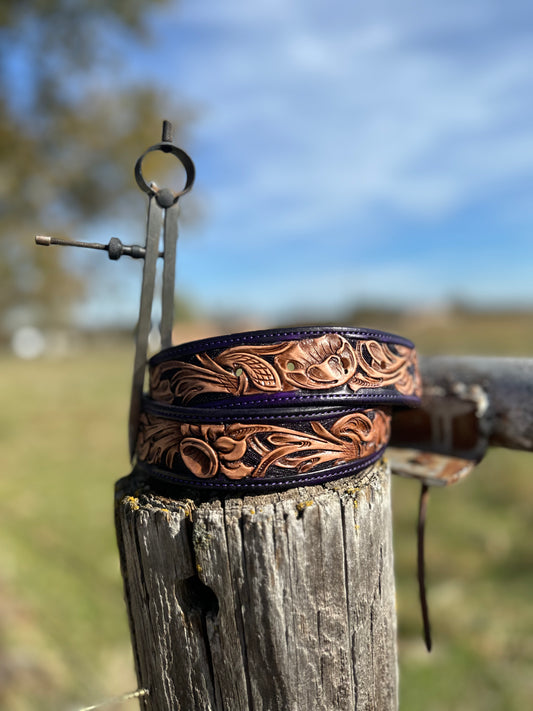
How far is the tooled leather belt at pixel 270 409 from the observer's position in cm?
118

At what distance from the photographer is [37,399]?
1368 cm

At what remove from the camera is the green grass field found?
3.50m

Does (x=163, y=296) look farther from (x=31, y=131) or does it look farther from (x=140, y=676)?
(x=31, y=131)

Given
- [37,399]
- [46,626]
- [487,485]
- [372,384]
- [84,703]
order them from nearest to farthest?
[372,384] < [84,703] < [46,626] < [487,485] < [37,399]

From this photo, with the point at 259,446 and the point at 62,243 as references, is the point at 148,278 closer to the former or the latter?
the point at 62,243

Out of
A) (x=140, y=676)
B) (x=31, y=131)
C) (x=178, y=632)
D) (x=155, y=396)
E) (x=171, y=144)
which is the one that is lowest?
(x=140, y=676)

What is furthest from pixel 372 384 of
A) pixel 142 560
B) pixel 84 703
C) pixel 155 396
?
pixel 84 703

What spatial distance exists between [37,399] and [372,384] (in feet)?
46.1

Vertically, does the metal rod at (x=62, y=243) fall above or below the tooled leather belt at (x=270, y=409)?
above

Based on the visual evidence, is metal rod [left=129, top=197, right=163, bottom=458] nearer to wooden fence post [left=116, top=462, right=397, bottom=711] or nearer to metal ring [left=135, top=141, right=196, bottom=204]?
metal ring [left=135, top=141, right=196, bottom=204]

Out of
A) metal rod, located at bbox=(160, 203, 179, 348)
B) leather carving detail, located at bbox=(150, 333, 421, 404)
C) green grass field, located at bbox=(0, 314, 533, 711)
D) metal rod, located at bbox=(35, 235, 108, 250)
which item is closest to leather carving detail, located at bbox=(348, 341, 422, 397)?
leather carving detail, located at bbox=(150, 333, 421, 404)

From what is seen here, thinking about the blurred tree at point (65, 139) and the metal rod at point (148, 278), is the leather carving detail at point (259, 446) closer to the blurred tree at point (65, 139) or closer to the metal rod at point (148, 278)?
the metal rod at point (148, 278)

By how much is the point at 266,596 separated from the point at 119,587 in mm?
4229

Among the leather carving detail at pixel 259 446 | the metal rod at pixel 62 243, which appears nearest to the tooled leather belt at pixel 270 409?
the leather carving detail at pixel 259 446
